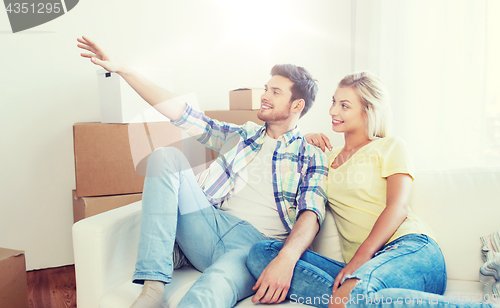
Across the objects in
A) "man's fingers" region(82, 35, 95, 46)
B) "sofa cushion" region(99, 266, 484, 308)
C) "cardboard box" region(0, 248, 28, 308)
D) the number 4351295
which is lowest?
"cardboard box" region(0, 248, 28, 308)

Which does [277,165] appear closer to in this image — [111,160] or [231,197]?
[231,197]

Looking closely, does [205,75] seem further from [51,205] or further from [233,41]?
[51,205]

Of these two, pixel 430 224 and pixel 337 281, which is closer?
pixel 337 281

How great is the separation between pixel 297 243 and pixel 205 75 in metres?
1.41

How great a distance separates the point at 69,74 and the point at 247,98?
953 mm

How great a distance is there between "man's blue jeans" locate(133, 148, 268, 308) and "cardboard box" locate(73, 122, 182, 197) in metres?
0.58

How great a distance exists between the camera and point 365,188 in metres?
1.18

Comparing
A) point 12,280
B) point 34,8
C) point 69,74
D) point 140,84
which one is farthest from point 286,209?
point 34,8

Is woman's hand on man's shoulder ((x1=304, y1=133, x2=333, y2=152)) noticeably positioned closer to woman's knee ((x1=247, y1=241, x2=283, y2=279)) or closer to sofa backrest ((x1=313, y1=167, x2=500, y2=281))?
sofa backrest ((x1=313, y1=167, x2=500, y2=281))

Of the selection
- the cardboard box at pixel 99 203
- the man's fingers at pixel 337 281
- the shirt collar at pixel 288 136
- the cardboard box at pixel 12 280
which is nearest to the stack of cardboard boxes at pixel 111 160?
the cardboard box at pixel 99 203

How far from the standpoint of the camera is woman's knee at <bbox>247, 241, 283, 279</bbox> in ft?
3.43

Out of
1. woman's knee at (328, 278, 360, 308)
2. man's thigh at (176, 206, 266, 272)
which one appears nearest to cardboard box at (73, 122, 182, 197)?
man's thigh at (176, 206, 266, 272)

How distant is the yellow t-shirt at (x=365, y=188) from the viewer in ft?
3.80

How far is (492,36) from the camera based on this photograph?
1642 mm
